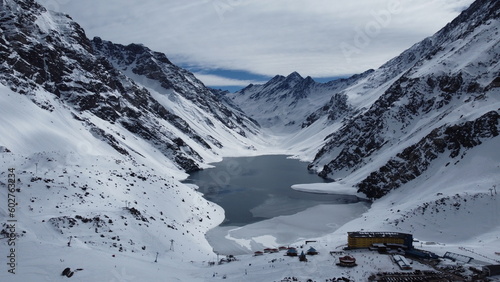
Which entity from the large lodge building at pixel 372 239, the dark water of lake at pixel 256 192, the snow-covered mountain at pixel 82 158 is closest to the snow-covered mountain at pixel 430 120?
the dark water of lake at pixel 256 192

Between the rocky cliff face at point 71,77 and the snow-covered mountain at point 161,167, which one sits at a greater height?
the rocky cliff face at point 71,77

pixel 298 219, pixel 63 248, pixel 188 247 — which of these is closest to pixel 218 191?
pixel 298 219

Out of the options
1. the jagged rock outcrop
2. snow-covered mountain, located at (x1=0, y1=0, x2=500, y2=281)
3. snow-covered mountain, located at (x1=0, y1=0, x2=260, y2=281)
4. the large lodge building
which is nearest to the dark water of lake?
snow-covered mountain, located at (x1=0, y1=0, x2=500, y2=281)

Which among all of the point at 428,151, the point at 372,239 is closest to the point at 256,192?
the point at 428,151

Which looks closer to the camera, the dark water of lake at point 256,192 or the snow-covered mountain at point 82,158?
the snow-covered mountain at point 82,158

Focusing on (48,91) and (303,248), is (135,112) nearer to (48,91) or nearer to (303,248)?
(48,91)

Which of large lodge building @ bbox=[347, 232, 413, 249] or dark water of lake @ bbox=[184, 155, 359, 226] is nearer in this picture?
large lodge building @ bbox=[347, 232, 413, 249]

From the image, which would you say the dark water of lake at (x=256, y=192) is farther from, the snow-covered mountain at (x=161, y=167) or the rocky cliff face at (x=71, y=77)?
the rocky cliff face at (x=71, y=77)

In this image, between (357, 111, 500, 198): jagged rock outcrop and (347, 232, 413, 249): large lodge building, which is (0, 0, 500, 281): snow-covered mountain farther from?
(347, 232, 413, 249): large lodge building
